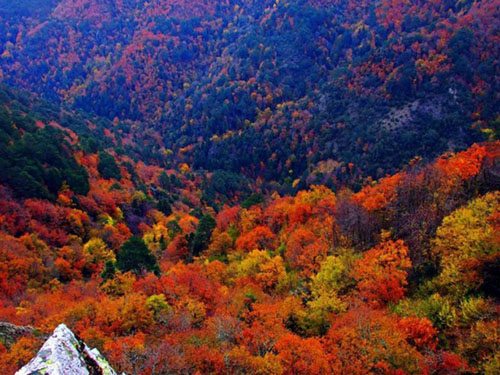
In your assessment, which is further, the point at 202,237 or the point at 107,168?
the point at 107,168

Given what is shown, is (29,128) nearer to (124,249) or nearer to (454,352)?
(124,249)

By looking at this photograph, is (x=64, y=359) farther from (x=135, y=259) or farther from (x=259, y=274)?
(x=135, y=259)

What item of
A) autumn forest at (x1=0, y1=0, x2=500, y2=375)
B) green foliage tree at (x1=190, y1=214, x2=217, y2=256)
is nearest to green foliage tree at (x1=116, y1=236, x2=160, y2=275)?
autumn forest at (x1=0, y1=0, x2=500, y2=375)

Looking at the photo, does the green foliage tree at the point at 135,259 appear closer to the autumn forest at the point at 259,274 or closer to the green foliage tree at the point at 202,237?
the autumn forest at the point at 259,274

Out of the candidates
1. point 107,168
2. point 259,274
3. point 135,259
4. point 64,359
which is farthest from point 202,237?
point 64,359

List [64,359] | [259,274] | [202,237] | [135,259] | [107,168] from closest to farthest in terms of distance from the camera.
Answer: [64,359] → [259,274] → [135,259] → [202,237] → [107,168]

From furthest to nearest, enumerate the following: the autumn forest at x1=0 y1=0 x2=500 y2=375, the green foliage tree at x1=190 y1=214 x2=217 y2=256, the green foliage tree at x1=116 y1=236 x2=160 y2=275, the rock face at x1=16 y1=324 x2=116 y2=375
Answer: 1. the green foliage tree at x1=190 y1=214 x2=217 y2=256
2. the green foliage tree at x1=116 y1=236 x2=160 y2=275
3. the autumn forest at x1=0 y1=0 x2=500 y2=375
4. the rock face at x1=16 y1=324 x2=116 y2=375

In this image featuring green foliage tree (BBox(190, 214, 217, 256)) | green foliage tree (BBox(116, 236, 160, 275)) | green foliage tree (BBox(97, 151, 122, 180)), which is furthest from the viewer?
green foliage tree (BBox(97, 151, 122, 180))

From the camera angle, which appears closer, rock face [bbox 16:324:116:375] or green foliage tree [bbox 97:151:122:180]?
rock face [bbox 16:324:116:375]

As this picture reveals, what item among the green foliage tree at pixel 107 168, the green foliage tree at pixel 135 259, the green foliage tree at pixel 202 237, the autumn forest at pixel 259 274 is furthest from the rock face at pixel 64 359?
the green foliage tree at pixel 107 168

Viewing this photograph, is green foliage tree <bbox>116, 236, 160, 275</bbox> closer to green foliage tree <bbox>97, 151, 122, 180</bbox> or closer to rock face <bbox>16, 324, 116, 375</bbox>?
rock face <bbox>16, 324, 116, 375</bbox>
